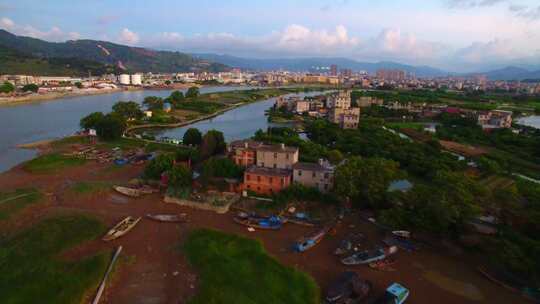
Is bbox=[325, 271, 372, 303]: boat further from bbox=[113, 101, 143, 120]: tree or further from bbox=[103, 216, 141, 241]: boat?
bbox=[113, 101, 143, 120]: tree

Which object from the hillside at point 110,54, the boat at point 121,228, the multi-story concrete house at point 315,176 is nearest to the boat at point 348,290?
the multi-story concrete house at point 315,176

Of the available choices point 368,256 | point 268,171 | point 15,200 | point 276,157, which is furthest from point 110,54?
point 368,256

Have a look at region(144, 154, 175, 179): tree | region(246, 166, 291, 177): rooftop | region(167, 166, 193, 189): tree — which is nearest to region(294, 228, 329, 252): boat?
region(246, 166, 291, 177): rooftop

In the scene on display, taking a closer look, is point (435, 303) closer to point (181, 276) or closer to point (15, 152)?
point (181, 276)

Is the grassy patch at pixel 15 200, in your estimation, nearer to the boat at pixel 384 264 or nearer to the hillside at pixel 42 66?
the boat at pixel 384 264

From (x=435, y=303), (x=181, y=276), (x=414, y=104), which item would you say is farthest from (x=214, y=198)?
(x=414, y=104)
